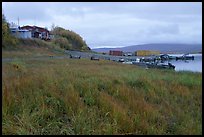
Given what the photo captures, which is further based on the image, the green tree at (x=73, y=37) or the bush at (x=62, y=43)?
the green tree at (x=73, y=37)

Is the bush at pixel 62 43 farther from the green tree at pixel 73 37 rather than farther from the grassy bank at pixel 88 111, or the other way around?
the grassy bank at pixel 88 111

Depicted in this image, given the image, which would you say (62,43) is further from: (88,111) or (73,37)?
(88,111)

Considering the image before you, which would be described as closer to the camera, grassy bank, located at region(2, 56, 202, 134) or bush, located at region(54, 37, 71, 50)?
grassy bank, located at region(2, 56, 202, 134)

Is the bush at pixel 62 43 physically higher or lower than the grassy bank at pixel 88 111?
higher

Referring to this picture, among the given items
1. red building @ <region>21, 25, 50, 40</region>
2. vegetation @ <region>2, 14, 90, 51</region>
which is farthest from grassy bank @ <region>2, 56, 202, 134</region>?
red building @ <region>21, 25, 50, 40</region>

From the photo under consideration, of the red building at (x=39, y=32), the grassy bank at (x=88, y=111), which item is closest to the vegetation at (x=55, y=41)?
the red building at (x=39, y=32)

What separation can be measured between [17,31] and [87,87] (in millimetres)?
57170

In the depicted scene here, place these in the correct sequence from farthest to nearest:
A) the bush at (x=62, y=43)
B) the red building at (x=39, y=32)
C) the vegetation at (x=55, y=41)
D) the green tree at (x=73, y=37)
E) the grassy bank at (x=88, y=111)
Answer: the green tree at (x=73, y=37)
the red building at (x=39, y=32)
the bush at (x=62, y=43)
the vegetation at (x=55, y=41)
the grassy bank at (x=88, y=111)

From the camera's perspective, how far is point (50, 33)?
81.1 m

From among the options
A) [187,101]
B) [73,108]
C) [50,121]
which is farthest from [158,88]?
[50,121]

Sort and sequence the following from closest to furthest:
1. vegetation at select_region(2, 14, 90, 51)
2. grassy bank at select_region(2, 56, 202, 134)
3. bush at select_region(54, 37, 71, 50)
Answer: grassy bank at select_region(2, 56, 202, 134) → vegetation at select_region(2, 14, 90, 51) → bush at select_region(54, 37, 71, 50)

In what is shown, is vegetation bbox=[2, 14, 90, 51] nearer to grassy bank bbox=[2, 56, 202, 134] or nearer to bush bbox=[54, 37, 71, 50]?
bush bbox=[54, 37, 71, 50]

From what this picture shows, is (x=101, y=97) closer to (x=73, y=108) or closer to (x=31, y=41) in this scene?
(x=73, y=108)

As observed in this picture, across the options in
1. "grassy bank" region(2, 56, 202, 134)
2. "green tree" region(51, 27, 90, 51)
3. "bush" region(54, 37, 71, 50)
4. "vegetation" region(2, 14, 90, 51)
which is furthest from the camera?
"green tree" region(51, 27, 90, 51)
